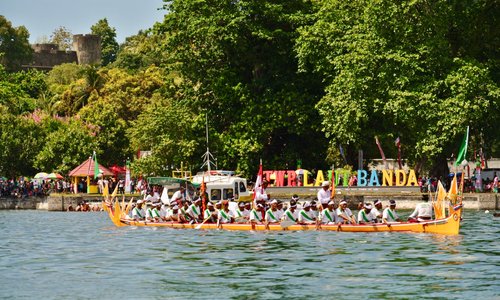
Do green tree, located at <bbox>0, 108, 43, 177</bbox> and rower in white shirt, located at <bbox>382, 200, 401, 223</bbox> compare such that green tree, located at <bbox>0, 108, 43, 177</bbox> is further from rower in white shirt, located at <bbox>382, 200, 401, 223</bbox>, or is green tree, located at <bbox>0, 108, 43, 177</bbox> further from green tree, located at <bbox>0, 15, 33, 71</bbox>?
green tree, located at <bbox>0, 15, 33, 71</bbox>

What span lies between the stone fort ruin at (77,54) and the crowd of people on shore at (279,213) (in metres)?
131

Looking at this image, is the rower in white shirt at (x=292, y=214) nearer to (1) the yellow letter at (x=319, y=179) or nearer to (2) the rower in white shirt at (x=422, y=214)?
(2) the rower in white shirt at (x=422, y=214)

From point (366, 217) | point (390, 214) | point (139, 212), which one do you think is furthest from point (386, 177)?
point (366, 217)

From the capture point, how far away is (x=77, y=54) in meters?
192

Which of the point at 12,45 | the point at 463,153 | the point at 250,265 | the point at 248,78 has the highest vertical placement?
the point at 12,45

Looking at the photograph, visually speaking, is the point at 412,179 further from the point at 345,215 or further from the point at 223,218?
the point at 345,215

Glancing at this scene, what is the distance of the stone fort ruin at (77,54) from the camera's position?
7308 inches

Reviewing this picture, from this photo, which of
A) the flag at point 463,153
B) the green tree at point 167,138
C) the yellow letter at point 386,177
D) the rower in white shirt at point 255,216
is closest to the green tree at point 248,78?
the green tree at point 167,138

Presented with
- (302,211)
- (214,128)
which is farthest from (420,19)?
(302,211)

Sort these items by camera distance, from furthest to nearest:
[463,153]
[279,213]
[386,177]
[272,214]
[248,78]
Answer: [248,78] < [386,177] < [463,153] < [279,213] < [272,214]

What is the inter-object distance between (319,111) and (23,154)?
34.5m

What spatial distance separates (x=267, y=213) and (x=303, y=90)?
31018 mm

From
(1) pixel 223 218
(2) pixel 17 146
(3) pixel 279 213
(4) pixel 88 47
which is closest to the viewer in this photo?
(3) pixel 279 213

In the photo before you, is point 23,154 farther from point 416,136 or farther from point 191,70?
point 416,136
